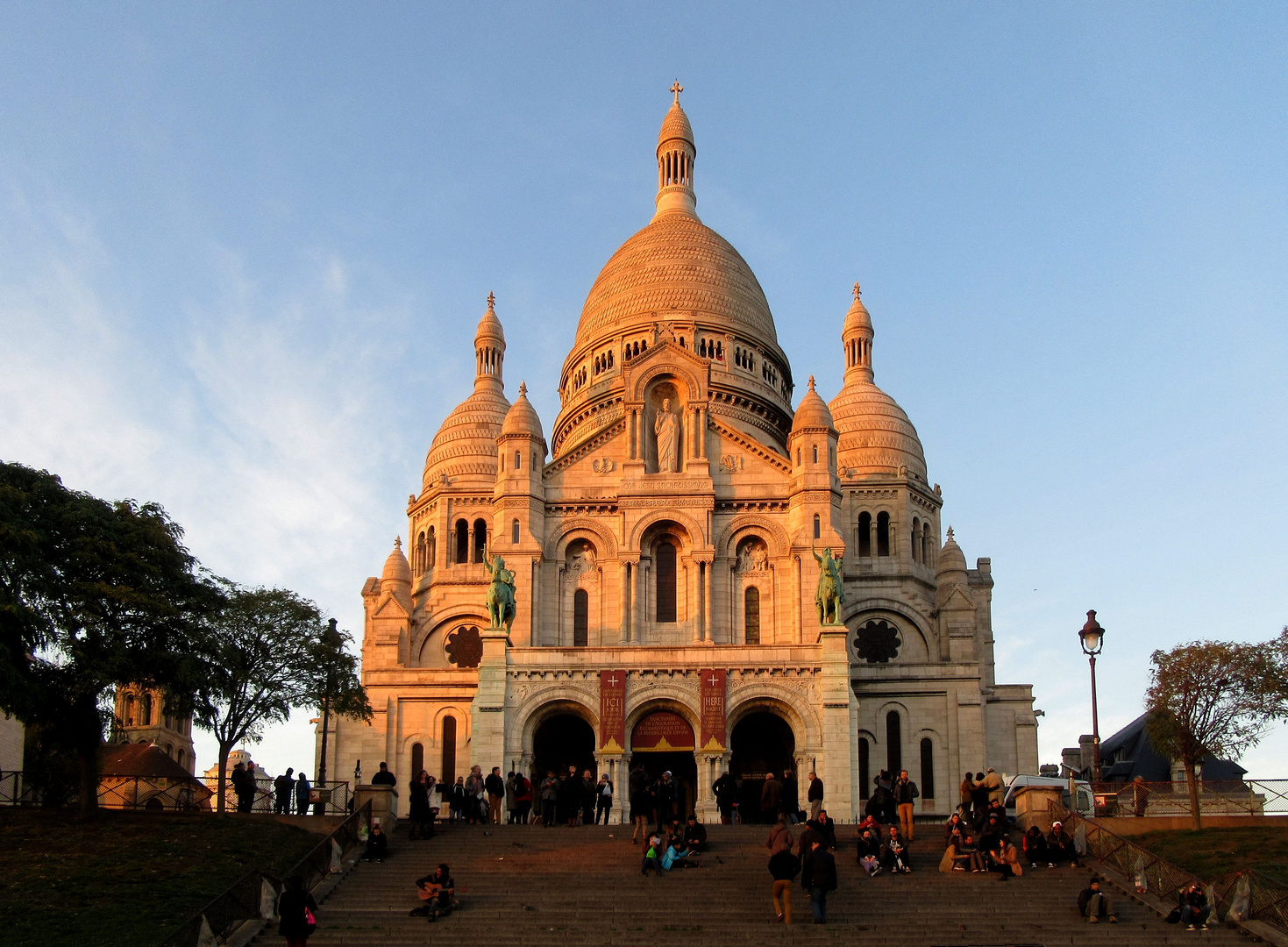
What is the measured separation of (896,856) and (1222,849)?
7137mm

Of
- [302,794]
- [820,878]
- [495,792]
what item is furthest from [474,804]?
[820,878]

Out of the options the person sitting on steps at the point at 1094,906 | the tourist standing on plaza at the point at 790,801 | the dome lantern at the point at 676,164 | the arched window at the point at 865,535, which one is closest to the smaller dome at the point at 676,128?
the dome lantern at the point at 676,164

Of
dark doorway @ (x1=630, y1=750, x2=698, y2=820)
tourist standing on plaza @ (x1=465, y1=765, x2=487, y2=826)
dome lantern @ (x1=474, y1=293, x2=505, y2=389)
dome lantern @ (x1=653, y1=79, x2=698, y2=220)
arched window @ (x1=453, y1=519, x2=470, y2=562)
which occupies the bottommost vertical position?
tourist standing on plaza @ (x1=465, y1=765, x2=487, y2=826)

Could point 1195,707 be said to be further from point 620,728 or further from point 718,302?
point 718,302

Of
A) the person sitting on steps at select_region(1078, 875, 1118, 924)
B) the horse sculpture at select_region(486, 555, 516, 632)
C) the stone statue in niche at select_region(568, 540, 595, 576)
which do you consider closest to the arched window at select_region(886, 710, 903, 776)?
the stone statue in niche at select_region(568, 540, 595, 576)

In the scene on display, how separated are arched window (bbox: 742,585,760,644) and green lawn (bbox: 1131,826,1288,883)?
2228 centimetres

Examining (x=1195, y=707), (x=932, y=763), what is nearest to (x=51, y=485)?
(x=1195, y=707)

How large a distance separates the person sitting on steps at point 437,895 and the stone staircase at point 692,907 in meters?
0.29

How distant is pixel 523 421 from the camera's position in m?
58.2

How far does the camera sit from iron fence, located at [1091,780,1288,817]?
36.3m

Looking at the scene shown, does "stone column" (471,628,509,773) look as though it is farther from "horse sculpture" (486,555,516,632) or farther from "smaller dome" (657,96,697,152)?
"smaller dome" (657,96,697,152)

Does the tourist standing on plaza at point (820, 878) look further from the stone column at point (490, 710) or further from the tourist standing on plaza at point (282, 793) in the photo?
the stone column at point (490, 710)

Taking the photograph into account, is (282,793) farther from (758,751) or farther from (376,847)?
(758,751)

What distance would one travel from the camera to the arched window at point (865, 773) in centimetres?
5716
